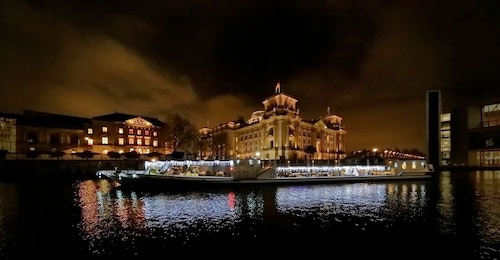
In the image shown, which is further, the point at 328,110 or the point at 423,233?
the point at 328,110

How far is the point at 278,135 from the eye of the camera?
422ft

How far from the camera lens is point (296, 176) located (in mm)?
64875

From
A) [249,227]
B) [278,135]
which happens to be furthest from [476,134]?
[249,227]

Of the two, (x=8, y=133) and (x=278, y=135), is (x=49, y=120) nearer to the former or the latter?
(x=8, y=133)

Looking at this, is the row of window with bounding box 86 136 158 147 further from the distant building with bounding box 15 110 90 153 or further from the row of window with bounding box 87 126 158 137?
the distant building with bounding box 15 110 90 153

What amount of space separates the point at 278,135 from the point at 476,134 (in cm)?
7552

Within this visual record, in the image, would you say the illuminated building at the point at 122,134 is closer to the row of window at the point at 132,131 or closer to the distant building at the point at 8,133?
the row of window at the point at 132,131

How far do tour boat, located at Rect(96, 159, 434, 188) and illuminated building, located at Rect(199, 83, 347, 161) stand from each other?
150 feet

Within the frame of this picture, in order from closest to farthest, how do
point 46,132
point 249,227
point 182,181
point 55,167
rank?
1. point 249,227
2. point 182,181
3. point 55,167
4. point 46,132

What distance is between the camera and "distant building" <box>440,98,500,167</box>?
118 m

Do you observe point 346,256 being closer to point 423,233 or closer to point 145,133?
point 423,233

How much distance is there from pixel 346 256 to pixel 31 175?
257 feet

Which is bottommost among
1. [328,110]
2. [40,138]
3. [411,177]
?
[411,177]

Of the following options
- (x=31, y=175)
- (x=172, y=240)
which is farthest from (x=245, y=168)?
(x=31, y=175)
